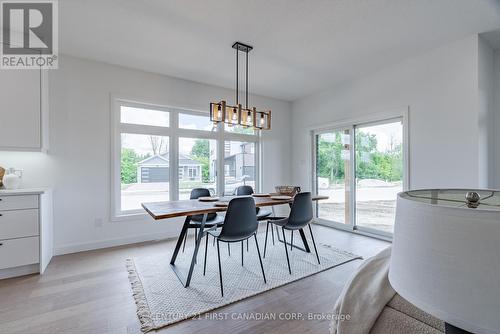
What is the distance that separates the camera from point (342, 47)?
3043mm

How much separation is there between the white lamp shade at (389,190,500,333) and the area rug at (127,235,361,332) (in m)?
1.81

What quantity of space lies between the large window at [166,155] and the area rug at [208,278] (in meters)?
1.19

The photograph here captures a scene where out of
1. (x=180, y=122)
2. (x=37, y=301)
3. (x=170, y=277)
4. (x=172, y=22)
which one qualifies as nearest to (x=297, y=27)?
(x=172, y=22)

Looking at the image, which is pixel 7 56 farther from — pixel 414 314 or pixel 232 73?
pixel 414 314

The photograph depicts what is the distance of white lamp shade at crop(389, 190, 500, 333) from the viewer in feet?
1.30

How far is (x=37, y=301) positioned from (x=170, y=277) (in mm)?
1093

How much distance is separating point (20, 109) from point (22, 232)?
136 cm

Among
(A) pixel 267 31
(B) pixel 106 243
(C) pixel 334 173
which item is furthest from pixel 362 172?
(B) pixel 106 243

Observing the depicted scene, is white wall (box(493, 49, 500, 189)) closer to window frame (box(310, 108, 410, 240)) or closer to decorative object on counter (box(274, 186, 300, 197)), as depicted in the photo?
window frame (box(310, 108, 410, 240))

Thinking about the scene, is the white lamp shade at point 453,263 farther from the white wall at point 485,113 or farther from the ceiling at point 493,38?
the ceiling at point 493,38

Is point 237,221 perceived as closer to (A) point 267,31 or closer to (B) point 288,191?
(B) point 288,191

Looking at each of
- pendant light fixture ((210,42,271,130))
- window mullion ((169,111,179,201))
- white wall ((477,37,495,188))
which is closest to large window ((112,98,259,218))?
window mullion ((169,111,179,201))

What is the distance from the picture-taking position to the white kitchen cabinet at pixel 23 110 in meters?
2.58

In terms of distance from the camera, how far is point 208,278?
7.96 ft
